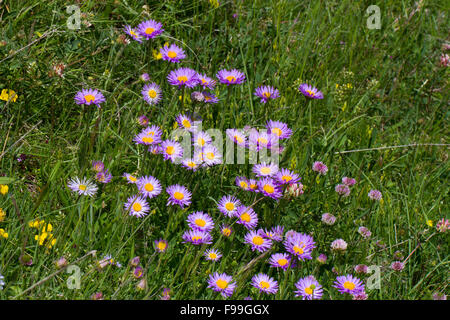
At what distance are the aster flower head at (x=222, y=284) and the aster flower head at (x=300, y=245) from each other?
276 millimetres

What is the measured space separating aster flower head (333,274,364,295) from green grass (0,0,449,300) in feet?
0.29

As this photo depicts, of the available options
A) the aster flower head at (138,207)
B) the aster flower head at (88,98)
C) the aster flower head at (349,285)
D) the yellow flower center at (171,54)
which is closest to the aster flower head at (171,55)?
the yellow flower center at (171,54)

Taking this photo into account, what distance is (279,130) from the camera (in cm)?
253

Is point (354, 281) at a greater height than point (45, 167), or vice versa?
point (45, 167)

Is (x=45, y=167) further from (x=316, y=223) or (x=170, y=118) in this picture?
(x=316, y=223)

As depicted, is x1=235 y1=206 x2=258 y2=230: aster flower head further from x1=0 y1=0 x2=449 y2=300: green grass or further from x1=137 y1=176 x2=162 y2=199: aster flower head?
x1=137 y1=176 x2=162 y2=199: aster flower head

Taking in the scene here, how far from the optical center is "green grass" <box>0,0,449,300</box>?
209cm

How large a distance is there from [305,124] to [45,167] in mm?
1322

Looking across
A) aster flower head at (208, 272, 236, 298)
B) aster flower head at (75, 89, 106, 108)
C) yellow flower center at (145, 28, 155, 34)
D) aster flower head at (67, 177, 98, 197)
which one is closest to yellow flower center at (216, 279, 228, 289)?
aster flower head at (208, 272, 236, 298)

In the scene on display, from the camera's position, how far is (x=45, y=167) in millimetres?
2354

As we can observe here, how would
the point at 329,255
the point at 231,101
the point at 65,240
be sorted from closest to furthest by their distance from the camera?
the point at 65,240 → the point at 329,255 → the point at 231,101

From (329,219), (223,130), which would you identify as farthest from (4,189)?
(329,219)
